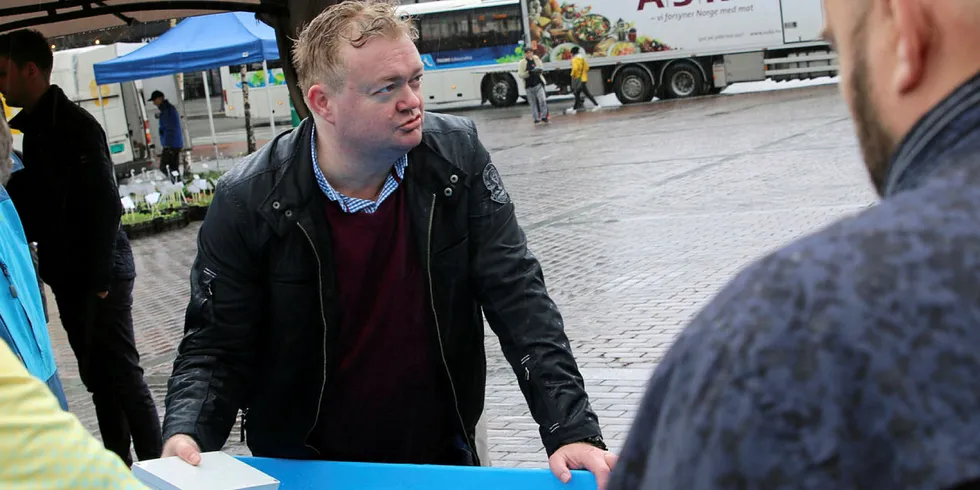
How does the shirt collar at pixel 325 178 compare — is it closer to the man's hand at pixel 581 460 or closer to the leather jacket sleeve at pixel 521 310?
the leather jacket sleeve at pixel 521 310

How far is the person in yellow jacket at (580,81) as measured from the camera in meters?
28.2

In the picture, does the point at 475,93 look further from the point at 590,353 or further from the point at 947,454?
the point at 947,454

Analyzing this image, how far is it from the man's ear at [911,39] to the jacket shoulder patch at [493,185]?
2.03 metres

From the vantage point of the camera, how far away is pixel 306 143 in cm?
275

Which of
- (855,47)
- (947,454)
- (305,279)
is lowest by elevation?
(305,279)

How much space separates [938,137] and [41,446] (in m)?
0.97

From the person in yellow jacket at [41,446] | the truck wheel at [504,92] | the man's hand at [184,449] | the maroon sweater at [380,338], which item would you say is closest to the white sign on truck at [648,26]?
the truck wheel at [504,92]

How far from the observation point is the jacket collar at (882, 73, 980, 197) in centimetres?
70

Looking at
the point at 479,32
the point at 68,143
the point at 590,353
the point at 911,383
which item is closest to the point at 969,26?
the point at 911,383

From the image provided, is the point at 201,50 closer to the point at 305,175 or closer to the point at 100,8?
the point at 100,8

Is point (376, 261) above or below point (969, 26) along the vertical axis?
below

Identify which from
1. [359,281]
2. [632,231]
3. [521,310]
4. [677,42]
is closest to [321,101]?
[359,281]

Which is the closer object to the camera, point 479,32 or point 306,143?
point 306,143

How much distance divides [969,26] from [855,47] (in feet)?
0.33
